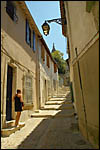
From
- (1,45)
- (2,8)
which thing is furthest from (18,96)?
(2,8)

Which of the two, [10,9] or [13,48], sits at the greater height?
[10,9]

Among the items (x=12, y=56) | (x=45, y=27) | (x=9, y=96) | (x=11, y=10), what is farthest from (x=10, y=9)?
(x=9, y=96)

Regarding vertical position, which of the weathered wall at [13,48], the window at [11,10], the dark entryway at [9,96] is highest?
the window at [11,10]

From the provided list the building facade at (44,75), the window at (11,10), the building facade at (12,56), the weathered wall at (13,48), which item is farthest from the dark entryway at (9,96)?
the building facade at (44,75)

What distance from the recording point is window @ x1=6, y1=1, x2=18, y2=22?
5.20 m

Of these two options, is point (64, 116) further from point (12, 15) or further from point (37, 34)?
point (37, 34)

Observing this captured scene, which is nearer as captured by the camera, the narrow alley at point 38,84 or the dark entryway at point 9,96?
the narrow alley at point 38,84

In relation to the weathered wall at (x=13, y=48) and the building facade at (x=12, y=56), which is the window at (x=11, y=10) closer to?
the building facade at (x=12, y=56)

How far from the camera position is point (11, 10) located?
542 cm

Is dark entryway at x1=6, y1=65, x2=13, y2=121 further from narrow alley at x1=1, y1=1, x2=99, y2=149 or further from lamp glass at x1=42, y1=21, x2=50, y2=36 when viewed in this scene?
lamp glass at x1=42, y1=21, x2=50, y2=36

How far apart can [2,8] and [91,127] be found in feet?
17.7

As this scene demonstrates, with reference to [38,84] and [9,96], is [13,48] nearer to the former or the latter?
[9,96]

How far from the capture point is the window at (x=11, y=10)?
5.20 metres

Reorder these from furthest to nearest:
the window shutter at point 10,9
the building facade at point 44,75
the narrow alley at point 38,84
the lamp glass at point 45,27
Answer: the building facade at point 44,75 → the window shutter at point 10,9 → the lamp glass at point 45,27 → the narrow alley at point 38,84
